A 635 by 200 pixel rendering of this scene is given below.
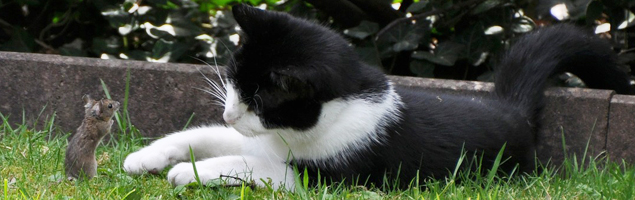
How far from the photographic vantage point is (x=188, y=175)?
8.30 feet

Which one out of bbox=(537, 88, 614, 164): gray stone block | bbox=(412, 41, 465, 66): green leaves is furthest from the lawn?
bbox=(412, 41, 465, 66): green leaves

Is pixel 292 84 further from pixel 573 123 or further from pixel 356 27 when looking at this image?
pixel 356 27

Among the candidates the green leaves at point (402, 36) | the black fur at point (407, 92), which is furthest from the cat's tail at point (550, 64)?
the green leaves at point (402, 36)

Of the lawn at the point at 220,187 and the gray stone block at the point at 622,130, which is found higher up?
the gray stone block at the point at 622,130

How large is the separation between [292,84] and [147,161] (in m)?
0.68

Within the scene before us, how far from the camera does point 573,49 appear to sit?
10.9 feet

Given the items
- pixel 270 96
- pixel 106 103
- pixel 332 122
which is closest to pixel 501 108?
pixel 332 122

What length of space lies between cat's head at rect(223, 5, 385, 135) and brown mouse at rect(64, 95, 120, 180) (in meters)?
0.40

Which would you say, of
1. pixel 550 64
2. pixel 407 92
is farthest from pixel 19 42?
pixel 550 64

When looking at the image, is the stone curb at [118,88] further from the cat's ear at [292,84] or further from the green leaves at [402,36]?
the cat's ear at [292,84]

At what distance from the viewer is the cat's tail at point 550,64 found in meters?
3.23

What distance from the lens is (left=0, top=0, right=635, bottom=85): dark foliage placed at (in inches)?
149

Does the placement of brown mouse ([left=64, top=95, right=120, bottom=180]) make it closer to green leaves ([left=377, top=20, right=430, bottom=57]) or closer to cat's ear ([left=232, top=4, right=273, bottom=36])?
cat's ear ([left=232, top=4, right=273, bottom=36])

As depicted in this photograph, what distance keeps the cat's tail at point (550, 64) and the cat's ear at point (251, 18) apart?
3.88ft
